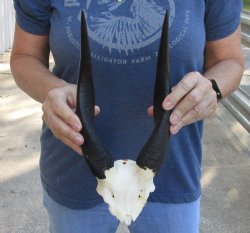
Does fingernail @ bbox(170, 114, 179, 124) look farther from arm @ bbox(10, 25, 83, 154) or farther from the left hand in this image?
arm @ bbox(10, 25, 83, 154)

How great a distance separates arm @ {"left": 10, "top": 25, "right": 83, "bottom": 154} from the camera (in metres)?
1.39

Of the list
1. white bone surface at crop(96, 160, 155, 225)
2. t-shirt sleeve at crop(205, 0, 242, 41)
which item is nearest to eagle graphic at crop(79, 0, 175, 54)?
t-shirt sleeve at crop(205, 0, 242, 41)

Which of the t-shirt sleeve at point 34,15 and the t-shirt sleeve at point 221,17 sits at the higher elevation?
the t-shirt sleeve at point 221,17

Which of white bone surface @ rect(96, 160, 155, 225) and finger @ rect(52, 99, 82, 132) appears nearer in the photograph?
finger @ rect(52, 99, 82, 132)

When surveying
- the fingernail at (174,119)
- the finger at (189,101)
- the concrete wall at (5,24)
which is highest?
the finger at (189,101)

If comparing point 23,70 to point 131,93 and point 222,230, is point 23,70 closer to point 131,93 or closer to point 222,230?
point 131,93

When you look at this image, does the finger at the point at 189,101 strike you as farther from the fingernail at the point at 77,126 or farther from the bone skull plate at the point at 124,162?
the fingernail at the point at 77,126

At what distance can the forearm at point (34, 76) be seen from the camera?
5.44 ft

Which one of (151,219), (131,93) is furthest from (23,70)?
(151,219)

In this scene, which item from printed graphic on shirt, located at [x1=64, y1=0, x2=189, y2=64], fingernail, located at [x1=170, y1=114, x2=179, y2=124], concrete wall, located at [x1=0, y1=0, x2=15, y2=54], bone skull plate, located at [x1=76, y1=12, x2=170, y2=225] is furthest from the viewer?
concrete wall, located at [x1=0, y1=0, x2=15, y2=54]

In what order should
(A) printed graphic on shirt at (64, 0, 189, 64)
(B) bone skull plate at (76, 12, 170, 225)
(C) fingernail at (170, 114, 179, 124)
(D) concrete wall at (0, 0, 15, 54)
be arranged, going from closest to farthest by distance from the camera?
(B) bone skull plate at (76, 12, 170, 225) < (C) fingernail at (170, 114, 179, 124) < (A) printed graphic on shirt at (64, 0, 189, 64) < (D) concrete wall at (0, 0, 15, 54)

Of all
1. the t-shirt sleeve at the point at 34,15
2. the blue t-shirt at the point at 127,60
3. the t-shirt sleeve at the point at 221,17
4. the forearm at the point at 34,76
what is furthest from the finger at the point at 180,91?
the t-shirt sleeve at the point at 34,15

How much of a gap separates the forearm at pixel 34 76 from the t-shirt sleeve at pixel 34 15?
108 millimetres

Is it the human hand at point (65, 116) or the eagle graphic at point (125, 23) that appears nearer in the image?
the human hand at point (65, 116)
